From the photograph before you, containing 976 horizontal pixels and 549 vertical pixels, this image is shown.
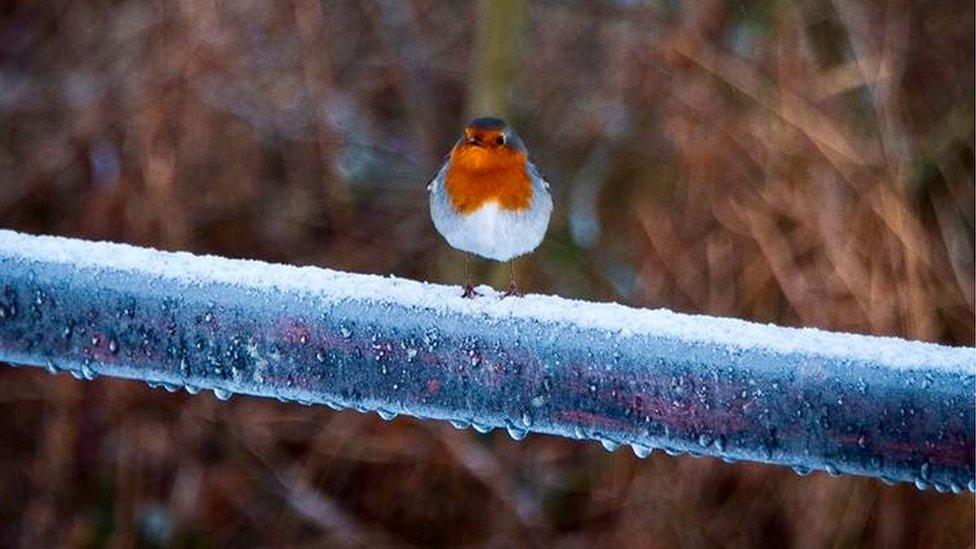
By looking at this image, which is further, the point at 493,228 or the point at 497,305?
the point at 493,228

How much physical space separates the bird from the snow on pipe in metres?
1.32

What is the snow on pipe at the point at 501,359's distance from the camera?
1.21 meters

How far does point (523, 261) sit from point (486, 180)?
206 cm

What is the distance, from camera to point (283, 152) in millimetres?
4957

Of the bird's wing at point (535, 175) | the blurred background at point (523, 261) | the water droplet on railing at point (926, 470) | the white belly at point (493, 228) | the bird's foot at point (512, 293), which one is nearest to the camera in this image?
the water droplet on railing at point (926, 470)

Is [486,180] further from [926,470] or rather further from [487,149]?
[926,470]

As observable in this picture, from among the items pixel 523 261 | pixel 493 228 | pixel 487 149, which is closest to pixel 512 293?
pixel 493 228

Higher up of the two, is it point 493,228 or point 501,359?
point 501,359

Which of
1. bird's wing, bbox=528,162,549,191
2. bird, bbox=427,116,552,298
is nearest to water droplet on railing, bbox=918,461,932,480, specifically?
bird, bbox=427,116,552,298

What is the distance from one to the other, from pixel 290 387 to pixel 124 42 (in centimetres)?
360

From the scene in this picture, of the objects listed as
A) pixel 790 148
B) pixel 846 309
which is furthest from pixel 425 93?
pixel 846 309

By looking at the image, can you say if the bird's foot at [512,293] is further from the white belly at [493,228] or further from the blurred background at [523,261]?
the blurred background at [523,261]

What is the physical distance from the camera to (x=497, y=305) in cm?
137

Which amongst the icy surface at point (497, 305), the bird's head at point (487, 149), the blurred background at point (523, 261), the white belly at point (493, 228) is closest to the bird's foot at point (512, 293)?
the icy surface at point (497, 305)
